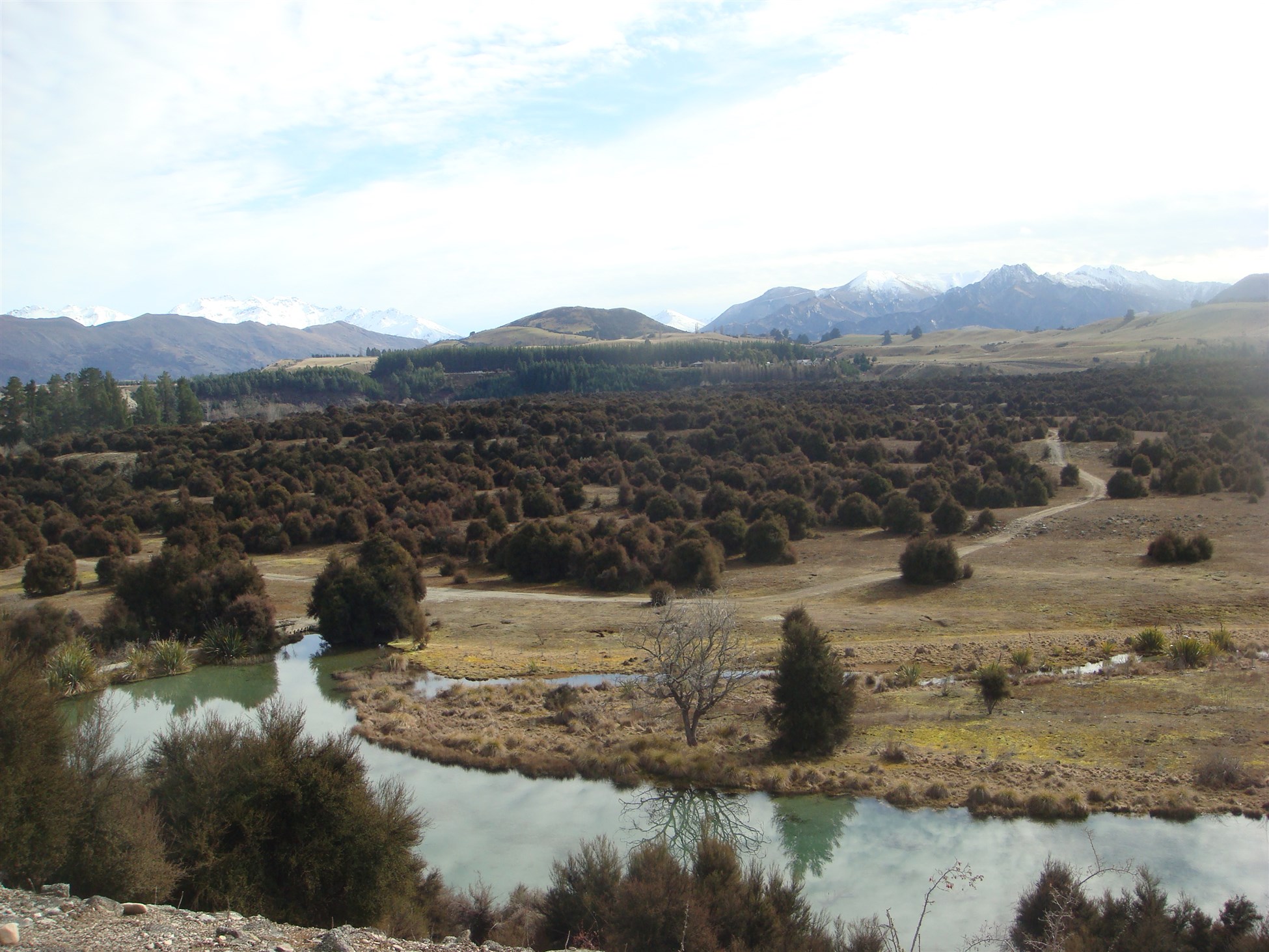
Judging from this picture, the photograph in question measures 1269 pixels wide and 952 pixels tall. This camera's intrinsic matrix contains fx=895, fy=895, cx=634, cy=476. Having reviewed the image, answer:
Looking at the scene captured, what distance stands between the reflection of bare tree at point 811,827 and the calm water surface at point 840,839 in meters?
0.03

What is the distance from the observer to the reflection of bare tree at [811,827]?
17.5 metres

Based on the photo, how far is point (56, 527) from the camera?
170 ft

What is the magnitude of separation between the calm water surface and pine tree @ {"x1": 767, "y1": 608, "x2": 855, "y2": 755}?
229cm

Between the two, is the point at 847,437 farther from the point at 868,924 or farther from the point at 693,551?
the point at 868,924

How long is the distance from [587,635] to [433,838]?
50.2 ft

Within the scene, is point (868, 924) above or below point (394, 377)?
below

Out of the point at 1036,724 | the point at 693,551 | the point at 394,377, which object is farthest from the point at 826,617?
the point at 394,377

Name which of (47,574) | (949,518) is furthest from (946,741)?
(47,574)

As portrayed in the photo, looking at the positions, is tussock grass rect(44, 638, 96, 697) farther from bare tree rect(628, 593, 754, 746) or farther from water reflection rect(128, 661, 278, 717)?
bare tree rect(628, 593, 754, 746)

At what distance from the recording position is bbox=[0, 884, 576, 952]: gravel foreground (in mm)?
9508

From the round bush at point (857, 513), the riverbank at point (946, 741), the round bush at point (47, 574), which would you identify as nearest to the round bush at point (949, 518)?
the round bush at point (857, 513)

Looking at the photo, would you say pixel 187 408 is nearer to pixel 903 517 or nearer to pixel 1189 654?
pixel 903 517

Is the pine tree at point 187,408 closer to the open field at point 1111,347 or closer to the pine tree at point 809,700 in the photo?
the pine tree at point 809,700

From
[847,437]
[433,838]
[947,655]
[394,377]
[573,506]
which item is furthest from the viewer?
[394,377]
